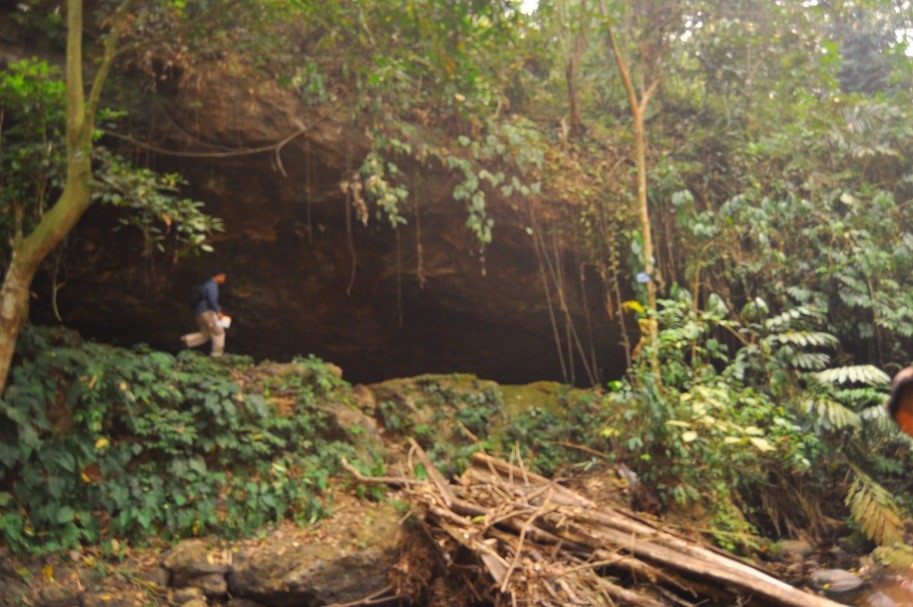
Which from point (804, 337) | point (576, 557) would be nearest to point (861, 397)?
point (804, 337)

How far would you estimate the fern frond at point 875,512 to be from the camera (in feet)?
21.9

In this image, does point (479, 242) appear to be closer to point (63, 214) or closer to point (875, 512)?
point (63, 214)

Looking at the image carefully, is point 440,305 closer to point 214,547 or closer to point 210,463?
point 210,463

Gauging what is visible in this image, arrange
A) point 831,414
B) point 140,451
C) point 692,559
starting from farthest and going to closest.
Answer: point 831,414, point 140,451, point 692,559

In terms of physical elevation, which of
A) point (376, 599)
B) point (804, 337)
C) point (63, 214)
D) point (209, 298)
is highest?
point (63, 214)

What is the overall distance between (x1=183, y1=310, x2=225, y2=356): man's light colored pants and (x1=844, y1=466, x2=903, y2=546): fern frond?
24.7ft

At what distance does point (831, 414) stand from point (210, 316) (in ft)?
24.3

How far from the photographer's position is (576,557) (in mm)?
5320

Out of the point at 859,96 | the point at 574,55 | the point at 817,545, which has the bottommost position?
the point at 817,545

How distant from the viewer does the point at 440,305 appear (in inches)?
412

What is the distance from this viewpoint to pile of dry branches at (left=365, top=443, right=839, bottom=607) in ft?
15.9

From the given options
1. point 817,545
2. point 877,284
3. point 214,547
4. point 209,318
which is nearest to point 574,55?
point 877,284

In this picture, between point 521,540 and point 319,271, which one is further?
point 319,271

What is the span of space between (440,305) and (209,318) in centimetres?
339
